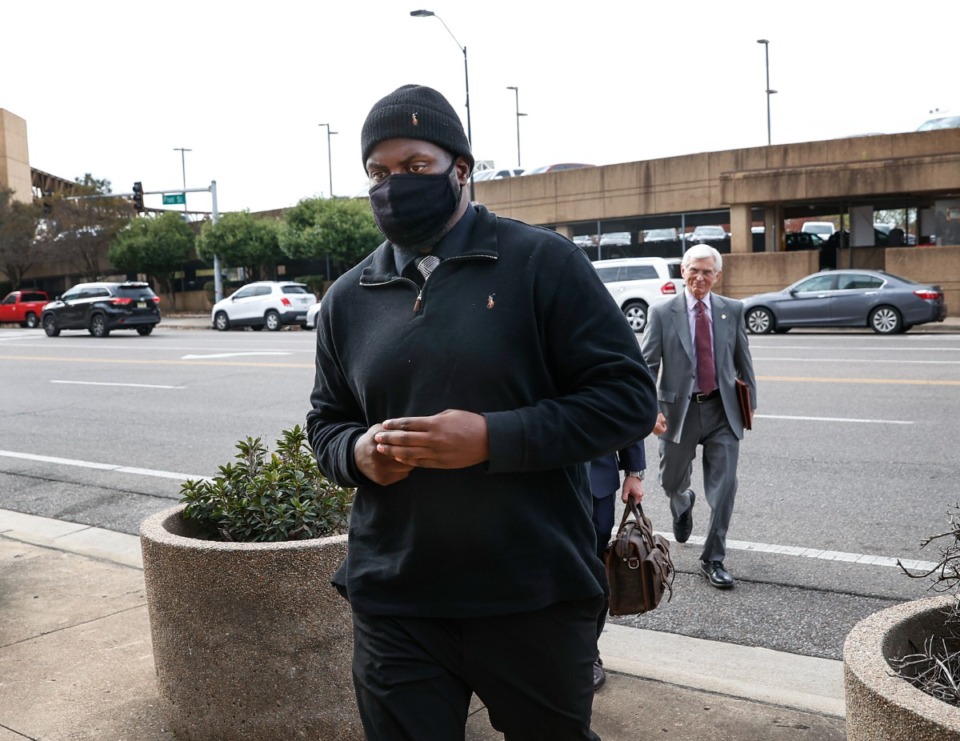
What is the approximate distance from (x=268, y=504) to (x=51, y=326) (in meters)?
31.0

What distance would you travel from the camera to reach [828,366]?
15508 mm

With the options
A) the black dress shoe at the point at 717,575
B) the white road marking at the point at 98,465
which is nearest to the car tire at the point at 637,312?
the white road marking at the point at 98,465

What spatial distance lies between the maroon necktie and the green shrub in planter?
99.0 inches

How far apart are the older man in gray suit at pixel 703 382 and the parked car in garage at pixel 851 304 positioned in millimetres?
17332

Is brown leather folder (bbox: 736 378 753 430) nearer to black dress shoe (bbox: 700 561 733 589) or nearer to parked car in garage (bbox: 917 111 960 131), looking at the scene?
black dress shoe (bbox: 700 561 733 589)

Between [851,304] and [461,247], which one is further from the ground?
[461,247]

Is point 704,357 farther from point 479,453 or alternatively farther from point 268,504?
point 479,453

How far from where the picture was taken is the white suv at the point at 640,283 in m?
24.9

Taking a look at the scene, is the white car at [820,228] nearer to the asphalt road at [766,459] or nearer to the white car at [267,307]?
the asphalt road at [766,459]

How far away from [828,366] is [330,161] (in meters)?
62.8

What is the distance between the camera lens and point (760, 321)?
930 inches

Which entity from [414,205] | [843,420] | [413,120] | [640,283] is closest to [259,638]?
[414,205]

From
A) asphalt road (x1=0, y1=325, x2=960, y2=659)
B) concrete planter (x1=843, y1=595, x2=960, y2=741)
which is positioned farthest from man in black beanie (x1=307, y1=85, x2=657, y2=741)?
asphalt road (x1=0, y1=325, x2=960, y2=659)

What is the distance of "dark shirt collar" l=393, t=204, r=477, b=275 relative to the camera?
7.97 feet
